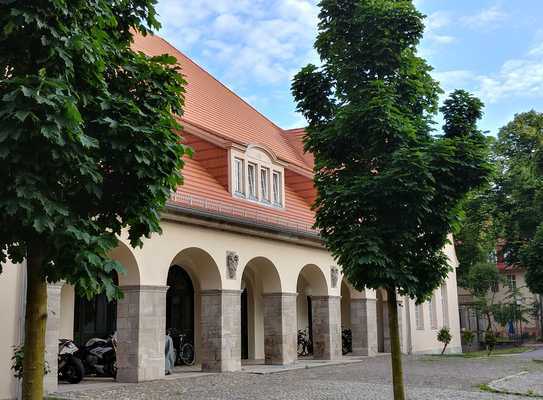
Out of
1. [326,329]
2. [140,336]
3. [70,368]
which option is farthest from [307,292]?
[70,368]

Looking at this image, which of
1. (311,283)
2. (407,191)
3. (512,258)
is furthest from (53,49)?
(512,258)

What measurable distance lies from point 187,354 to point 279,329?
2812 millimetres

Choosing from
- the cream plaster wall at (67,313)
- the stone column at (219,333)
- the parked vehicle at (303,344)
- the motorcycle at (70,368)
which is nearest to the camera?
the motorcycle at (70,368)

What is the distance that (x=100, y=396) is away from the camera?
11773 mm

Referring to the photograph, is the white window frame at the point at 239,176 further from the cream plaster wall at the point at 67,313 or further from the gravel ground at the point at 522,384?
the gravel ground at the point at 522,384

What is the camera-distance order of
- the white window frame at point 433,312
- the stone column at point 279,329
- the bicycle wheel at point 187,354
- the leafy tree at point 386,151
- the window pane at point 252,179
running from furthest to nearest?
1. the white window frame at point 433,312
2. the window pane at point 252,179
3. the bicycle wheel at point 187,354
4. the stone column at point 279,329
5. the leafy tree at point 386,151

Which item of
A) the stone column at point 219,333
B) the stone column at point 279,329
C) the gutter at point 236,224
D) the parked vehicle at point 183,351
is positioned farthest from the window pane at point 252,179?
the parked vehicle at point 183,351

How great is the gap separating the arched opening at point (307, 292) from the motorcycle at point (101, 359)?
7538 millimetres

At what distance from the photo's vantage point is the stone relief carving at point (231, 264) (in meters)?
17.0

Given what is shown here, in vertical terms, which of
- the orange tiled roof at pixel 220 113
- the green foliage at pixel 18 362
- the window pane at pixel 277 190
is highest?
the orange tiled roof at pixel 220 113

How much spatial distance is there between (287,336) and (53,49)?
14.9 meters

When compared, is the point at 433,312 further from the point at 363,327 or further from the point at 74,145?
the point at 74,145

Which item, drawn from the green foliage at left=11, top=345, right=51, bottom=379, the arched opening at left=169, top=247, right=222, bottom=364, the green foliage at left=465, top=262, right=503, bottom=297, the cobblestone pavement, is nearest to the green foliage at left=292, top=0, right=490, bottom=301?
the cobblestone pavement

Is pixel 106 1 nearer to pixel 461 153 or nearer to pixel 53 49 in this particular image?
pixel 53 49
